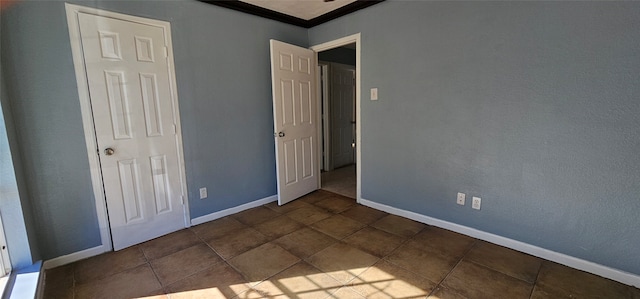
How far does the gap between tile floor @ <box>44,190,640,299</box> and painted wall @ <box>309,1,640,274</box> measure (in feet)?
0.93

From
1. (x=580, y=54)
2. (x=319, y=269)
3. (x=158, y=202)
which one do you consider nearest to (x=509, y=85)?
(x=580, y=54)

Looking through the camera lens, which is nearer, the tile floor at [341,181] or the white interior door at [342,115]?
the tile floor at [341,181]

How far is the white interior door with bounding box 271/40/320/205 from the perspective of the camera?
305 cm

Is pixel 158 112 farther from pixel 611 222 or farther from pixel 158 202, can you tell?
pixel 611 222

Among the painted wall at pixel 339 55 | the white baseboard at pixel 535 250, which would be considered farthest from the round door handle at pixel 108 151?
the painted wall at pixel 339 55

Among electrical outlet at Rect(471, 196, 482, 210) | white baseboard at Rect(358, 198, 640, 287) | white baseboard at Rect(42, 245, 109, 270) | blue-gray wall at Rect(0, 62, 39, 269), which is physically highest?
blue-gray wall at Rect(0, 62, 39, 269)

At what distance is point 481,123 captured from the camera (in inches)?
87.4

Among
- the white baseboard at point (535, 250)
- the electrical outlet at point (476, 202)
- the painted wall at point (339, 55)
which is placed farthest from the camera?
the painted wall at point (339, 55)

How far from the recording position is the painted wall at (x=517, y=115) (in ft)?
5.60

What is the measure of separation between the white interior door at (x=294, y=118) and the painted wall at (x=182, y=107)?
0.21 m

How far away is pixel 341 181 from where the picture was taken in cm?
420

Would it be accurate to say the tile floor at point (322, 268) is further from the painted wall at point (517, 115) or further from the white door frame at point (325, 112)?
the white door frame at point (325, 112)

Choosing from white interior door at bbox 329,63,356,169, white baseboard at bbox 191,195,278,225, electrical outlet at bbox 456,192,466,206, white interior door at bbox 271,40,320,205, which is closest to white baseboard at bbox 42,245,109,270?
white baseboard at bbox 191,195,278,225

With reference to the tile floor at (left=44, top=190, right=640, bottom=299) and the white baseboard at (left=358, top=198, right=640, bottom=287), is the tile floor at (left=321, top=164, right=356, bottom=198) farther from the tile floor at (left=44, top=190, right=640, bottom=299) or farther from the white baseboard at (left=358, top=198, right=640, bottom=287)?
the tile floor at (left=44, top=190, right=640, bottom=299)
